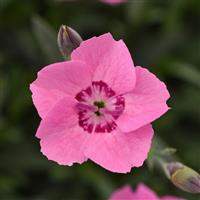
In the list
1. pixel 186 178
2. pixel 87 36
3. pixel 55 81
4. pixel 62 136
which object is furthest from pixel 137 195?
pixel 87 36

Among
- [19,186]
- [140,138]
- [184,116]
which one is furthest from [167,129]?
[140,138]

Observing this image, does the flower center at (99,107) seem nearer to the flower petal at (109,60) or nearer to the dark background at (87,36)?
the flower petal at (109,60)

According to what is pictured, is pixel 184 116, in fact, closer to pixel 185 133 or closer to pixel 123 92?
pixel 185 133

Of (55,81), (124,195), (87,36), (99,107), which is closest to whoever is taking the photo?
(55,81)

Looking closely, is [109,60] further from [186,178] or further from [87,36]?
[87,36]

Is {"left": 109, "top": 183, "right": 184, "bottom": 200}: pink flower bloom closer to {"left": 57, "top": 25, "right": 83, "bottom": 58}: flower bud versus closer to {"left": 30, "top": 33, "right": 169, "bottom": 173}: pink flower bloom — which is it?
{"left": 30, "top": 33, "right": 169, "bottom": 173}: pink flower bloom
